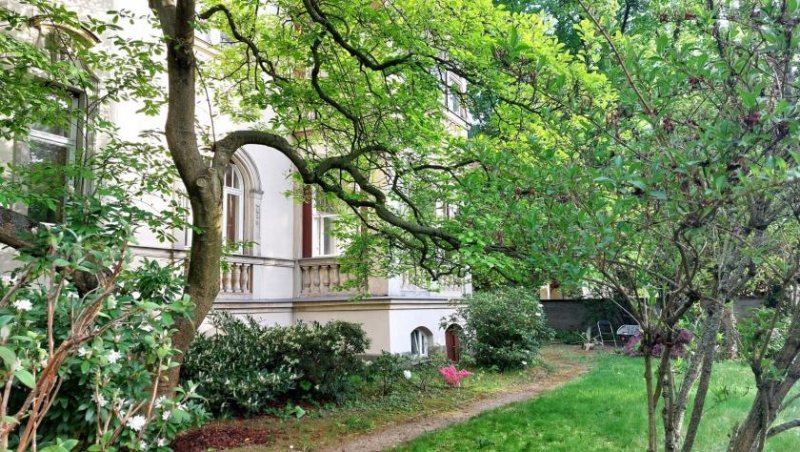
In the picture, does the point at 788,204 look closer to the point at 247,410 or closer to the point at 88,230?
the point at 88,230

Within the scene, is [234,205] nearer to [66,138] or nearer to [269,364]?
[66,138]

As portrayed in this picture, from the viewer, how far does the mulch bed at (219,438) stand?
20.6ft

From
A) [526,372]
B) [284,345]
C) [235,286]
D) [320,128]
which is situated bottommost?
[526,372]

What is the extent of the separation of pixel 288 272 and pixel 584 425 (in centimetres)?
748

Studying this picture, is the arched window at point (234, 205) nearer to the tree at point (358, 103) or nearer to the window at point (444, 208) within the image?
the tree at point (358, 103)

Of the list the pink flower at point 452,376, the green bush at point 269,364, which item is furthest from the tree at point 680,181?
the pink flower at point 452,376

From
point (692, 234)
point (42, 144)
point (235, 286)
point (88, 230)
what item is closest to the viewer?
point (692, 234)

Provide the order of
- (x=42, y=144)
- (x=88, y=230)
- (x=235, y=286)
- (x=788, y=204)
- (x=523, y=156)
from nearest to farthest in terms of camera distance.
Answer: (x=788, y=204) < (x=88, y=230) < (x=523, y=156) < (x=42, y=144) < (x=235, y=286)

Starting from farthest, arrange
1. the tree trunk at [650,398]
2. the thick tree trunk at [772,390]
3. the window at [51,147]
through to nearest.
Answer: the window at [51,147] < the tree trunk at [650,398] < the thick tree trunk at [772,390]

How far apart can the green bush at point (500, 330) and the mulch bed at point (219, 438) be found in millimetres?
6494

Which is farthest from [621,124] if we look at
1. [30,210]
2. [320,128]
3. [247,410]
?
[30,210]

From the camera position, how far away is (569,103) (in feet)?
9.68

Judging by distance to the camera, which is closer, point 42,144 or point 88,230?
point 88,230

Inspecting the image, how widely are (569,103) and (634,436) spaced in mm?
4900
